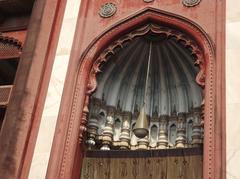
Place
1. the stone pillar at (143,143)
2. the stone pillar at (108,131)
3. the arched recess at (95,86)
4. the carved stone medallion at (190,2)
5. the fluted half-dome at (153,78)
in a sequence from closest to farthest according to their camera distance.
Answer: the arched recess at (95,86) < the carved stone medallion at (190,2) < the stone pillar at (108,131) < the stone pillar at (143,143) < the fluted half-dome at (153,78)

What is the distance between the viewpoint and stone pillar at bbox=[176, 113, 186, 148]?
8.93 m

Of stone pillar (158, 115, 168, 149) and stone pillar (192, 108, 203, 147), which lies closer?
stone pillar (192, 108, 203, 147)

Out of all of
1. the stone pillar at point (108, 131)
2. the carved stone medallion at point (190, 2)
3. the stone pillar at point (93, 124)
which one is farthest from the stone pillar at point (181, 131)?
the carved stone medallion at point (190, 2)

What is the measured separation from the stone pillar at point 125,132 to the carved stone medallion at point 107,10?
77.3 inches

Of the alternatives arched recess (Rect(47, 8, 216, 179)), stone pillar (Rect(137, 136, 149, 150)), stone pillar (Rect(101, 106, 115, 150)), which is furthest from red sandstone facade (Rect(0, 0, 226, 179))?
stone pillar (Rect(137, 136, 149, 150))

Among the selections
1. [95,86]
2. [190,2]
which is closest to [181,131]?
[95,86]

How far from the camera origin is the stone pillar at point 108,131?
29.1 ft

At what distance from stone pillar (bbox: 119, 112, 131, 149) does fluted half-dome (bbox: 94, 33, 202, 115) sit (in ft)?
0.53

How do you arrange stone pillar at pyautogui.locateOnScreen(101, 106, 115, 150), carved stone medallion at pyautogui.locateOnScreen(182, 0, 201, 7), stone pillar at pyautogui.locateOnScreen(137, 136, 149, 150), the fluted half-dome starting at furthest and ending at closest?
the fluted half-dome, stone pillar at pyautogui.locateOnScreen(137, 136, 149, 150), stone pillar at pyautogui.locateOnScreen(101, 106, 115, 150), carved stone medallion at pyautogui.locateOnScreen(182, 0, 201, 7)

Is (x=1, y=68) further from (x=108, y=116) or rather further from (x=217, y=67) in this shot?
(x=217, y=67)

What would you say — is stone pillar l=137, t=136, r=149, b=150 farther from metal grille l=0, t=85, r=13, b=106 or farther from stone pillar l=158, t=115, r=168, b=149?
metal grille l=0, t=85, r=13, b=106

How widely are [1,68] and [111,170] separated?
15.2ft

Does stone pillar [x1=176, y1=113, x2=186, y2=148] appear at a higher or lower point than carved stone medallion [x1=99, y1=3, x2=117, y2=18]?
lower

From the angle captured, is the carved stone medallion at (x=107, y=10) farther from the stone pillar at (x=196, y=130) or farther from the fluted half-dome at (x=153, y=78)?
the stone pillar at (x=196, y=130)
